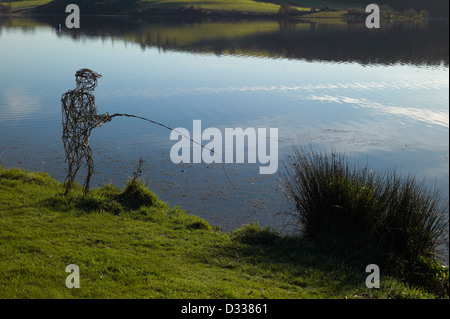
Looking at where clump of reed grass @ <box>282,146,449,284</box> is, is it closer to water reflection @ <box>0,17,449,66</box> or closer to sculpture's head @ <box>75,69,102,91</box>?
sculpture's head @ <box>75,69,102,91</box>

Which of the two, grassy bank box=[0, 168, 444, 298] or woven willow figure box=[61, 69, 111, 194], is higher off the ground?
woven willow figure box=[61, 69, 111, 194]

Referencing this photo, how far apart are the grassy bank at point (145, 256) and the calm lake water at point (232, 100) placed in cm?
133

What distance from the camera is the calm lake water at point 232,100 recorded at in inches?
477

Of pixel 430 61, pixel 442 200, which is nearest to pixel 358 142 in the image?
pixel 442 200

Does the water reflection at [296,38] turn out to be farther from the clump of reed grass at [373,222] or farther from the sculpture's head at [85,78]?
the sculpture's head at [85,78]

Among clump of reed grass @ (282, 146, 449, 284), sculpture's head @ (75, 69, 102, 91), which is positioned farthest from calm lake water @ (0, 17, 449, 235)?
sculpture's head @ (75, 69, 102, 91)

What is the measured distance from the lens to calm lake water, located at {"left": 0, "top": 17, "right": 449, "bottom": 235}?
12125 millimetres

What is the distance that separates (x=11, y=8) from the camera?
74.2 meters

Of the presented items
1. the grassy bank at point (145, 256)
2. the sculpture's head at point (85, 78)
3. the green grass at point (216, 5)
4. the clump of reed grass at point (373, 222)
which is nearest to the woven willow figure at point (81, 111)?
the sculpture's head at point (85, 78)

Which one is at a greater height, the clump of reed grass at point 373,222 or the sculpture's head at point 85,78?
the sculpture's head at point 85,78

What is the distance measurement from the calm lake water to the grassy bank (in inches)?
52.5

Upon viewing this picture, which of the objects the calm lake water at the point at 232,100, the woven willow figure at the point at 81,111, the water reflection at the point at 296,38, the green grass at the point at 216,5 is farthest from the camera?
the green grass at the point at 216,5

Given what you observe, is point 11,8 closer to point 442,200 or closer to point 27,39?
point 27,39
